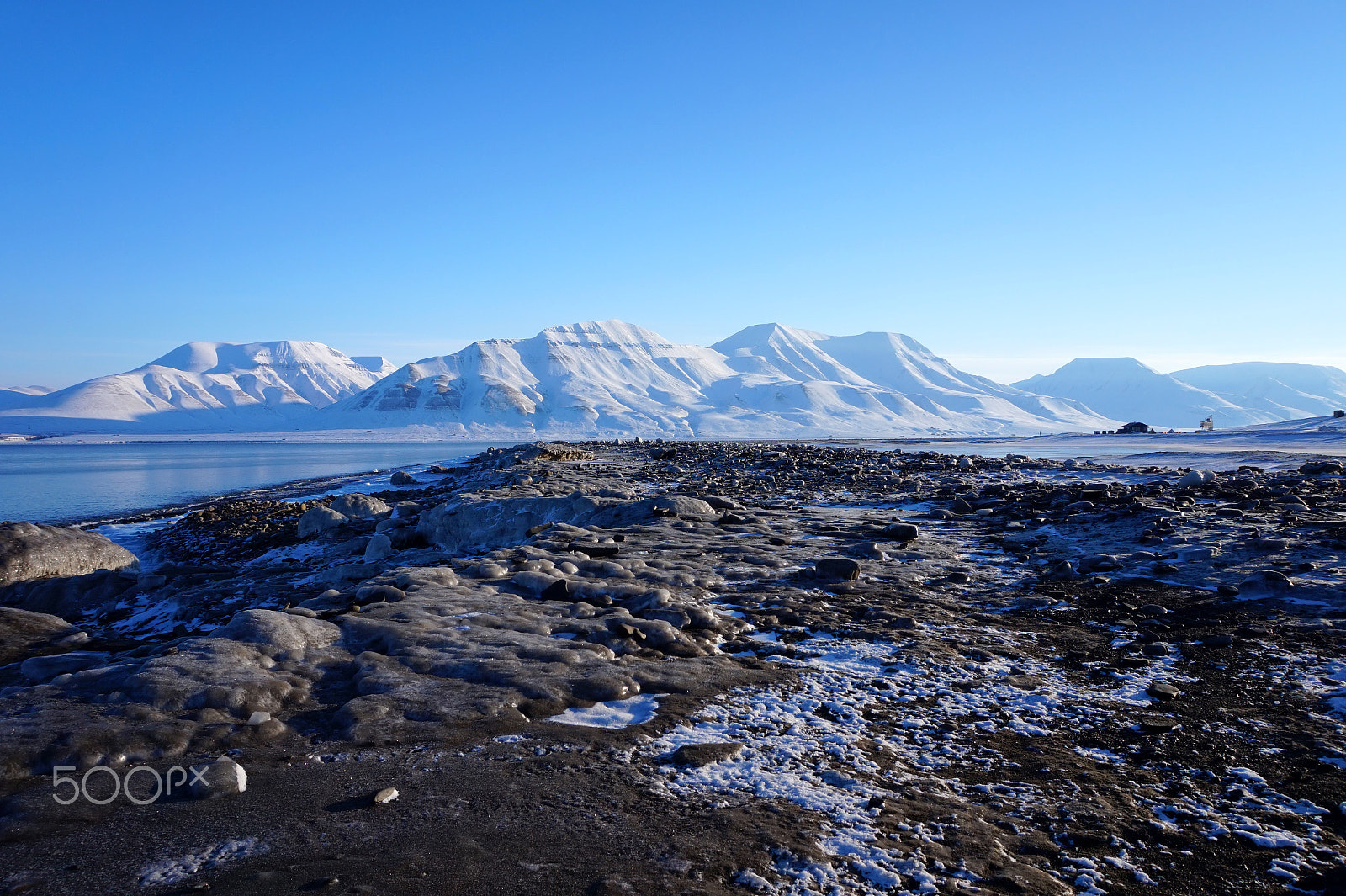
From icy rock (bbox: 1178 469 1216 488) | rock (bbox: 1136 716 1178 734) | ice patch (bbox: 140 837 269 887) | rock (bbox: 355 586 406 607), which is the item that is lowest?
rock (bbox: 1136 716 1178 734)

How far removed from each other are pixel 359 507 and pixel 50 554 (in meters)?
5.96

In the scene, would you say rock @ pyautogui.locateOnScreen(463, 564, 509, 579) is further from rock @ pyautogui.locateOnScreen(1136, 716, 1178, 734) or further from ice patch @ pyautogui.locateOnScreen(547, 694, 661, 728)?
rock @ pyautogui.locateOnScreen(1136, 716, 1178, 734)

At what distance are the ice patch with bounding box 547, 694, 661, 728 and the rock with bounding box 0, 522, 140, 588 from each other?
37.6 ft

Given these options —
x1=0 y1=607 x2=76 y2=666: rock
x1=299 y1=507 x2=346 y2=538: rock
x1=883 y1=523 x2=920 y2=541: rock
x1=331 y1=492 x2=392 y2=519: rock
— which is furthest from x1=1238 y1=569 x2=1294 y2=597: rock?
x1=299 y1=507 x2=346 y2=538: rock

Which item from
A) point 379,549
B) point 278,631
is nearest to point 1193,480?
point 379,549

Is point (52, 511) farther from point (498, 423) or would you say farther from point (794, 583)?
point (498, 423)

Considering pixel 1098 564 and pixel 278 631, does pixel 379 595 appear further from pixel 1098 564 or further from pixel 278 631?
pixel 1098 564

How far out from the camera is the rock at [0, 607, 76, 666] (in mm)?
7145

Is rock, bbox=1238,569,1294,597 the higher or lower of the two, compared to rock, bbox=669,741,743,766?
higher

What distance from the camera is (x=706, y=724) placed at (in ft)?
16.1

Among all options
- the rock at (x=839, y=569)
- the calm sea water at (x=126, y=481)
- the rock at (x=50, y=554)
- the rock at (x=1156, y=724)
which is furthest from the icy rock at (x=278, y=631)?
the calm sea water at (x=126, y=481)

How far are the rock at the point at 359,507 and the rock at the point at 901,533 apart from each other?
38.6 feet

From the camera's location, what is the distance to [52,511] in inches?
1119

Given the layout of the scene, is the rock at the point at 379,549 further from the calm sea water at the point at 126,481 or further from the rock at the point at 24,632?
the calm sea water at the point at 126,481
